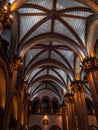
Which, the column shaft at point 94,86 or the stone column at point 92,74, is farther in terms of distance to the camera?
the stone column at point 92,74

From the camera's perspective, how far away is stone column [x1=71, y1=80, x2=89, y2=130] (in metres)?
12.6

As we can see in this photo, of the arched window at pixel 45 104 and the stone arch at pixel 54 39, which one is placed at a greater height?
the stone arch at pixel 54 39

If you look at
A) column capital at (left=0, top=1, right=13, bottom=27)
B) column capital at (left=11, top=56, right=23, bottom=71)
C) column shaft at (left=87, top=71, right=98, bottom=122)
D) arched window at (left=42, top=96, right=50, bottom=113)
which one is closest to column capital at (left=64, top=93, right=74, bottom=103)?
arched window at (left=42, top=96, right=50, bottom=113)

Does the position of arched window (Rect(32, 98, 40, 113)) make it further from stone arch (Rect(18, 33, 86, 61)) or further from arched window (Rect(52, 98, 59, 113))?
stone arch (Rect(18, 33, 86, 61))

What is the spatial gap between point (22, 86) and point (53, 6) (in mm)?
6709

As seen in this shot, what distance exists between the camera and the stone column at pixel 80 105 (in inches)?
496

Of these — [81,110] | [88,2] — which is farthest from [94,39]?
[81,110]

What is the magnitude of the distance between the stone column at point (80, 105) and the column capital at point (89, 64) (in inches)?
127

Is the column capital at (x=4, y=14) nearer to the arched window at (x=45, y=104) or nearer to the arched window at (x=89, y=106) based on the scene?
the arched window at (x=45, y=104)

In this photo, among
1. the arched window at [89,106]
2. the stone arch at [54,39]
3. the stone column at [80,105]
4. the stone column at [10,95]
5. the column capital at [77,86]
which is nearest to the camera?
the stone column at [10,95]

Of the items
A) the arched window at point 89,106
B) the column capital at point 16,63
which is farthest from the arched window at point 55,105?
the column capital at point 16,63

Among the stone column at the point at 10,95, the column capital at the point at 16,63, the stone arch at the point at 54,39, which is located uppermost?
the stone arch at the point at 54,39

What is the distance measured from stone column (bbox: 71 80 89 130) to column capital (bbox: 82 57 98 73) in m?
3.23

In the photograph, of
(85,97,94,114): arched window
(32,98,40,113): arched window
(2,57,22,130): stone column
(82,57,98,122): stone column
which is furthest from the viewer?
(32,98,40,113): arched window
